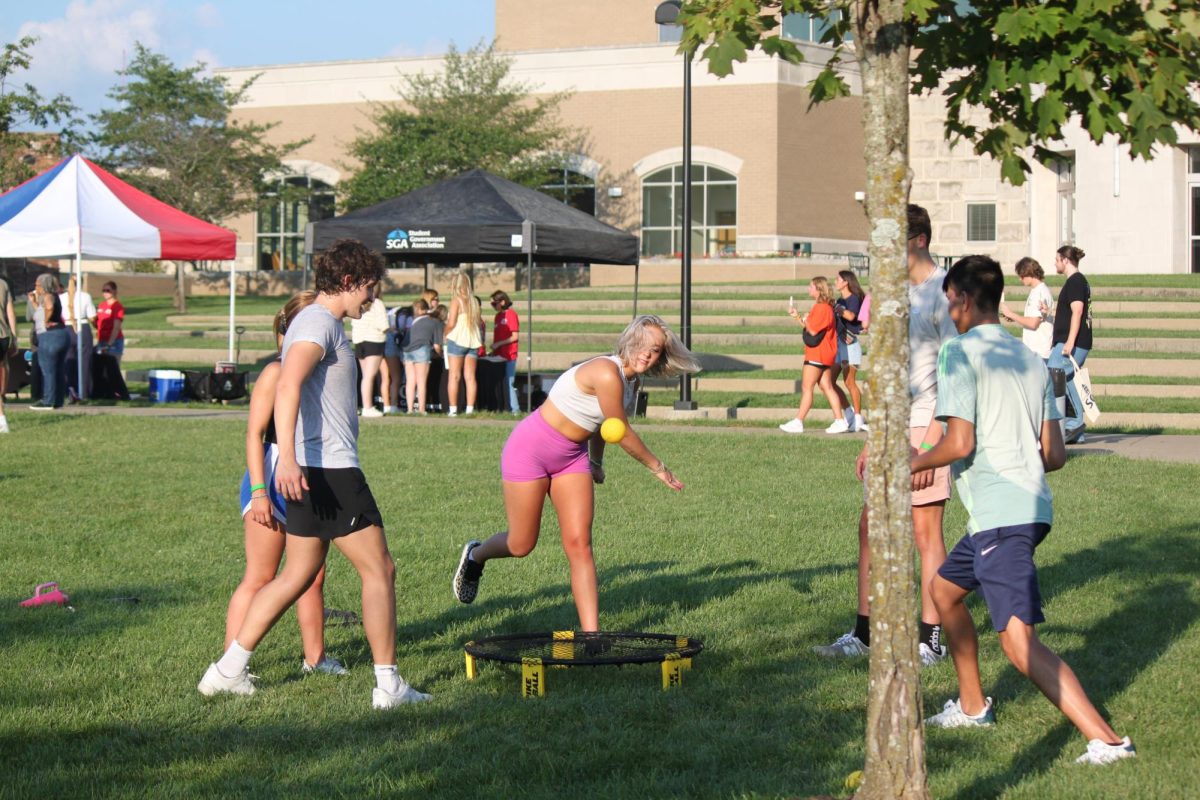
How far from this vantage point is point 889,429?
13.5 ft

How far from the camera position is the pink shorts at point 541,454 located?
257 inches

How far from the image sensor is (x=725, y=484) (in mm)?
12250

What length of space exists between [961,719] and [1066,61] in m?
2.57

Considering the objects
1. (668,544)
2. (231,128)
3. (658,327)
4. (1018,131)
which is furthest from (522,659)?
(231,128)

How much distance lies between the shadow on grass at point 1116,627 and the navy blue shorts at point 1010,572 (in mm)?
517

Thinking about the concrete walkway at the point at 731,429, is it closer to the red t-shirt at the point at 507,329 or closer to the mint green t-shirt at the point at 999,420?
the red t-shirt at the point at 507,329

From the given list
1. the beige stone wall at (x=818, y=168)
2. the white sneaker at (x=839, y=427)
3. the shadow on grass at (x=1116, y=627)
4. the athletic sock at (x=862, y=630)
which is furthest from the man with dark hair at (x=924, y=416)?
the beige stone wall at (x=818, y=168)

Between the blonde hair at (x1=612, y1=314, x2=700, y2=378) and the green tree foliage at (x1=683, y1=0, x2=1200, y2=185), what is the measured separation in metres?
2.00

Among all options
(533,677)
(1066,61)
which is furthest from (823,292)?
(1066,61)

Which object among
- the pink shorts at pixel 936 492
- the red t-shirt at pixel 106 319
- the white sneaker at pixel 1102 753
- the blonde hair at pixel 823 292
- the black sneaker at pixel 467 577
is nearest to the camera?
the white sneaker at pixel 1102 753

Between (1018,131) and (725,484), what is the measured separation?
7.98 meters

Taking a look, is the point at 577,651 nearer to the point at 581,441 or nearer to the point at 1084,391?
the point at 581,441

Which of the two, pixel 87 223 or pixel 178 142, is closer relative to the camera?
pixel 87 223

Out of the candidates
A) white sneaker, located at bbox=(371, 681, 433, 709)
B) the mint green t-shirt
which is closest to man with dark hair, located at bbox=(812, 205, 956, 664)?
the mint green t-shirt
